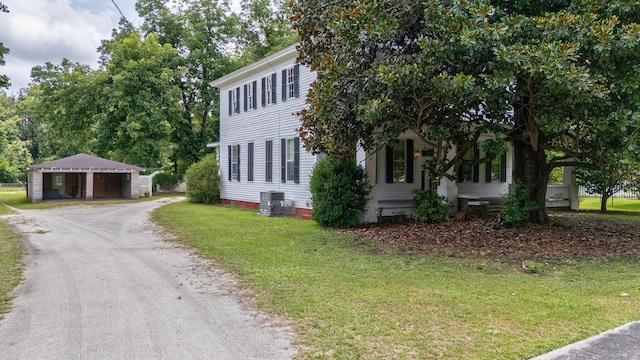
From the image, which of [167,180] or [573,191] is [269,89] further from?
[167,180]

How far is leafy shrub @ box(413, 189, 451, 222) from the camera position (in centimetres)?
1294

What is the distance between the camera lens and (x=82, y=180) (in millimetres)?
29953

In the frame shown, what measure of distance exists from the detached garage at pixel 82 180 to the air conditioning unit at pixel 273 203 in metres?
14.3

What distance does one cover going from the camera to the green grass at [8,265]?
18.8 feet

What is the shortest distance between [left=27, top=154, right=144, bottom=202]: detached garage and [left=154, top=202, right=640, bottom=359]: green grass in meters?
19.7

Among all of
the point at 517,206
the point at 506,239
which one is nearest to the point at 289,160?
the point at 517,206

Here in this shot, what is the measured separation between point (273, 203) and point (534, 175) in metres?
8.36

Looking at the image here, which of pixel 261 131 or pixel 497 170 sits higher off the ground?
pixel 261 131

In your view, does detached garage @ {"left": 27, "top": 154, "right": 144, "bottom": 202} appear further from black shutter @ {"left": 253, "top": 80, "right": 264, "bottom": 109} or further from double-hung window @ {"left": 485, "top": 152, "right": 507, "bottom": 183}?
double-hung window @ {"left": 485, "top": 152, "right": 507, "bottom": 183}

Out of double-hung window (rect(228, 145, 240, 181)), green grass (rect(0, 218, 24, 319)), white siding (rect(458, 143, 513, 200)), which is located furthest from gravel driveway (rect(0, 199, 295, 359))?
double-hung window (rect(228, 145, 240, 181))

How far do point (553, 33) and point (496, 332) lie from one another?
5732 millimetres

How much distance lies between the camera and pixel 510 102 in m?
8.86

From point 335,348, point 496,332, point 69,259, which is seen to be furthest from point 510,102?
point 69,259

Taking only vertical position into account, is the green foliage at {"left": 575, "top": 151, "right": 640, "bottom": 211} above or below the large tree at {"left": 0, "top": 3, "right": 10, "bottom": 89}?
below
